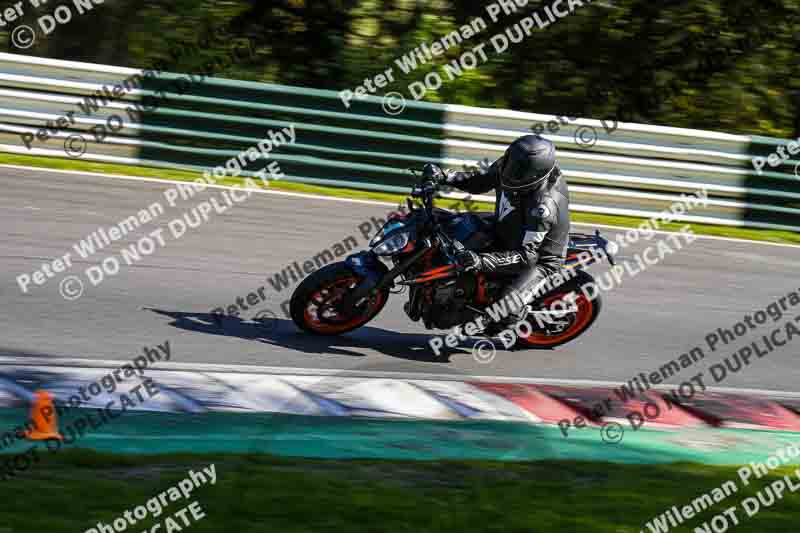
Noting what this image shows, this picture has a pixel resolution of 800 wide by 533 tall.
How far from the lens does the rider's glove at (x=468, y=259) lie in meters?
8.08

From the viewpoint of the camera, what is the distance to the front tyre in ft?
27.3

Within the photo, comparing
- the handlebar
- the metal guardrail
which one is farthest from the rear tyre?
the metal guardrail

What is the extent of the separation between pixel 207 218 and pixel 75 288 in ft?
9.71

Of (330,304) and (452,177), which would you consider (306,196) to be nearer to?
(452,177)

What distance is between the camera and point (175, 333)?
27.9 feet

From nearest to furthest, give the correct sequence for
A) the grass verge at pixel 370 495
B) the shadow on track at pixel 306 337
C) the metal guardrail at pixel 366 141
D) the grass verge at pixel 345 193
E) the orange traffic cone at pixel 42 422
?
the grass verge at pixel 370 495 < the orange traffic cone at pixel 42 422 < the shadow on track at pixel 306 337 < the grass verge at pixel 345 193 < the metal guardrail at pixel 366 141

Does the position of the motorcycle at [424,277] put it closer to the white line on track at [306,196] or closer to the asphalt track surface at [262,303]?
the asphalt track surface at [262,303]

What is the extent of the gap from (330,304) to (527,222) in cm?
166

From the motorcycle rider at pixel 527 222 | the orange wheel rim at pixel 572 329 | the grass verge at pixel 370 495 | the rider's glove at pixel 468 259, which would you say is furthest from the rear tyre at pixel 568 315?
the grass verge at pixel 370 495

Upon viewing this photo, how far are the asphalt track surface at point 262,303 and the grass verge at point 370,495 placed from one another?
82.6 inches

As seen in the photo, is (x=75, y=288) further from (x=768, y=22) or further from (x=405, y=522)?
(x=768, y=22)

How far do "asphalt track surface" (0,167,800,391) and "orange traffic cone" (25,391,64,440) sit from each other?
64.3 inches

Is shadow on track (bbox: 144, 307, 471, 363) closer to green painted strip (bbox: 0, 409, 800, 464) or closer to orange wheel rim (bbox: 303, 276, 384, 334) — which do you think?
orange wheel rim (bbox: 303, 276, 384, 334)

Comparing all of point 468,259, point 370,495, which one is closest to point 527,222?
point 468,259
